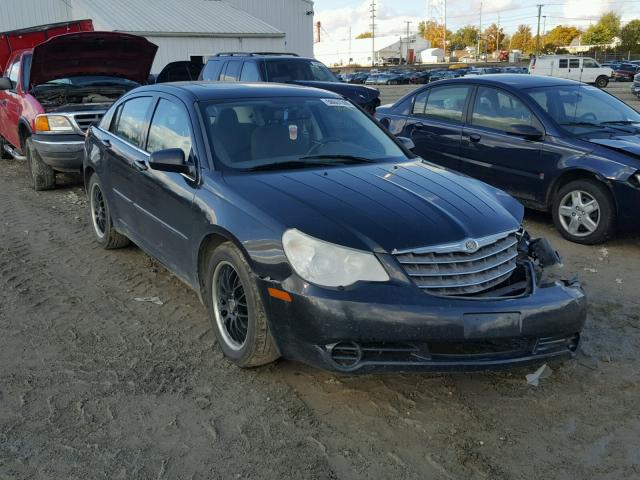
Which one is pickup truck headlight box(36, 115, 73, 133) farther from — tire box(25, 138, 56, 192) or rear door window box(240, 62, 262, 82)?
rear door window box(240, 62, 262, 82)

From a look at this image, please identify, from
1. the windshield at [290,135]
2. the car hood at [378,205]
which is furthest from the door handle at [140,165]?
the car hood at [378,205]

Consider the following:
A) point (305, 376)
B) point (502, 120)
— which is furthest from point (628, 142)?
point (305, 376)

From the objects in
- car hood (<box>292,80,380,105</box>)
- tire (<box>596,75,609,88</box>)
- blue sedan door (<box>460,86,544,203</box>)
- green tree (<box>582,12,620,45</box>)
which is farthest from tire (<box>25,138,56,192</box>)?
green tree (<box>582,12,620,45</box>)

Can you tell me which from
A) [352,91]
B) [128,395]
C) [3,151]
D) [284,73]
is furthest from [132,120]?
[3,151]

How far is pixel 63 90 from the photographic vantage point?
9039mm

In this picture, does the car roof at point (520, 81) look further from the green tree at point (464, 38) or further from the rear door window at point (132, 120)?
the green tree at point (464, 38)

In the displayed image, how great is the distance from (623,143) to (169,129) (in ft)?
14.5

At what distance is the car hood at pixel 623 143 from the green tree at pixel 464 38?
159797 millimetres

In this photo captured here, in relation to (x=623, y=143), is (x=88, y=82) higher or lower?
higher

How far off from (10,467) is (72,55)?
24.1 feet

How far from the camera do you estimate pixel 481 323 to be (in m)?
3.05

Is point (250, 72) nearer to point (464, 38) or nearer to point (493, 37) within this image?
point (493, 37)

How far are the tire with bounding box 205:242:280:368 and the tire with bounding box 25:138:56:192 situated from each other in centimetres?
568

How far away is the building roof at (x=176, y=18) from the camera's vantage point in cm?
2684
